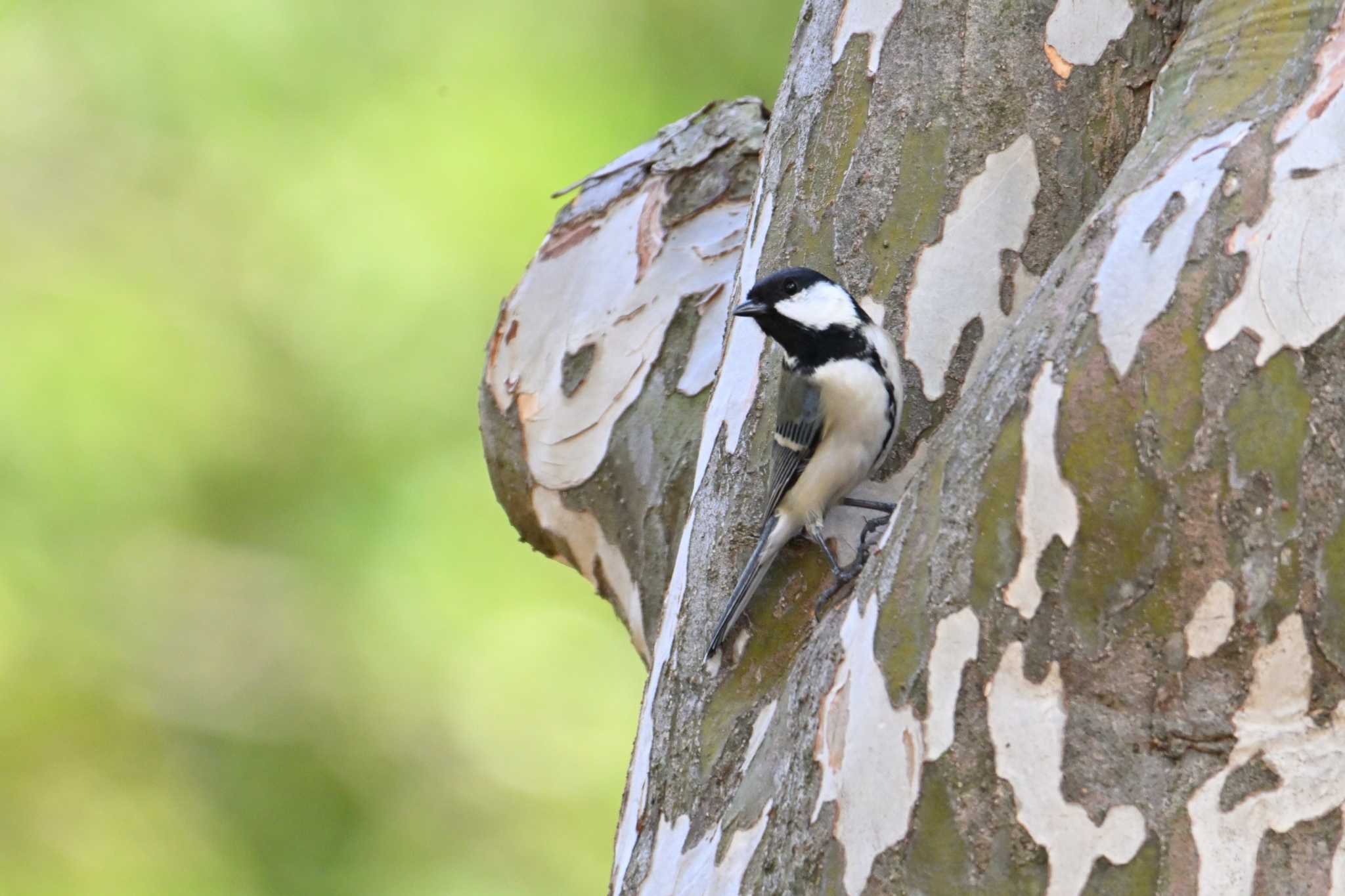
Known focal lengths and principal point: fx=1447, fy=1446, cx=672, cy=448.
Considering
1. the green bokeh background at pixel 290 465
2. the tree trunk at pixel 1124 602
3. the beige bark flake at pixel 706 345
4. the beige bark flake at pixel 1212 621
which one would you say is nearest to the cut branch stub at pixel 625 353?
the beige bark flake at pixel 706 345

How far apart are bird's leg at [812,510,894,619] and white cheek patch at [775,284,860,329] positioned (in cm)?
23

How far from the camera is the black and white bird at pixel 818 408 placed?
1.49m

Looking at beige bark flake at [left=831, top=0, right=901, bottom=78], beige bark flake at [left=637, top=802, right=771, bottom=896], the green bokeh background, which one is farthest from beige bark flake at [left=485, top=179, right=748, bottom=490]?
the green bokeh background

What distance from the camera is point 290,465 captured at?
4.67 metres

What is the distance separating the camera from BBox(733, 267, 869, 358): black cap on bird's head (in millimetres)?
1546

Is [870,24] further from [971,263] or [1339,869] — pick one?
[1339,869]

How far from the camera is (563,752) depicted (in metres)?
4.67

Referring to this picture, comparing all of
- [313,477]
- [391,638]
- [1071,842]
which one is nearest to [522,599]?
[391,638]

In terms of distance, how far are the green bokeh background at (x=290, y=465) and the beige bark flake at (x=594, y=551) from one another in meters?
2.29

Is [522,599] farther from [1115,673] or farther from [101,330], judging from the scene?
[1115,673]

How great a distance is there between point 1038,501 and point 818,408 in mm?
609

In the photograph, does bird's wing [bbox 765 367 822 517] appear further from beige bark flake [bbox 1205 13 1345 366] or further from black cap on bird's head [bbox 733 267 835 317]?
beige bark flake [bbox 1205 13 1345 366]

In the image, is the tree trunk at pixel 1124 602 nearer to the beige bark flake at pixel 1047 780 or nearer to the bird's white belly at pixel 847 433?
the beige bark flake at pixel 1047 780

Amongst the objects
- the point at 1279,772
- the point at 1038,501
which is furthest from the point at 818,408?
the point at 1279,772
